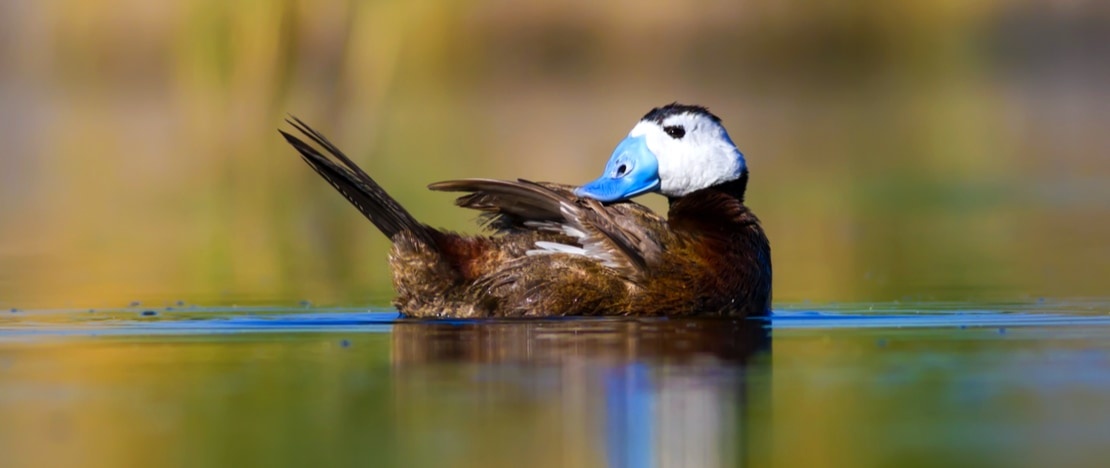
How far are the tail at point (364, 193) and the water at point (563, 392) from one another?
1.41ft

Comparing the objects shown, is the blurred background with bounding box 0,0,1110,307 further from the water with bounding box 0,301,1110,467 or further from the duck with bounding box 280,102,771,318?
the water with bounding box 0,301,1110,467

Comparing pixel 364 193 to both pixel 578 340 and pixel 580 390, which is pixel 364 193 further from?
pixel 580 390

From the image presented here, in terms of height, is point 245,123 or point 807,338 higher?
point 245,123

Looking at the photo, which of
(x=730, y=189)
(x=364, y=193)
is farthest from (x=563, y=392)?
(x=730, y=189)

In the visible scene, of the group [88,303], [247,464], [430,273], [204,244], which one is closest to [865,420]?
[247,464]

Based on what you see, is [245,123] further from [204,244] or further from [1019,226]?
[1019,226]

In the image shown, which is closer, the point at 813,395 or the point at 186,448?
the point at 186,448

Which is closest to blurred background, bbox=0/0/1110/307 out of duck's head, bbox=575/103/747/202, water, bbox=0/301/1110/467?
duck's head, bbox=575/103/747/202

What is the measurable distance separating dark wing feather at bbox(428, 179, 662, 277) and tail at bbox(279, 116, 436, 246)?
0.24 m

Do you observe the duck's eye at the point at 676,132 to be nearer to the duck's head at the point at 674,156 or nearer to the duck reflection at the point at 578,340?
the duck's head at the point at 674,156

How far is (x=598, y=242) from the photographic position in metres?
7.27

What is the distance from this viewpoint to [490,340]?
6.57 m

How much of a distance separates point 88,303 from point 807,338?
3534 millimetres

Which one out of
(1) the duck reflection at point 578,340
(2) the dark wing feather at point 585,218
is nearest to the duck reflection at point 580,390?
(1) the duck reflection at point 578,340
